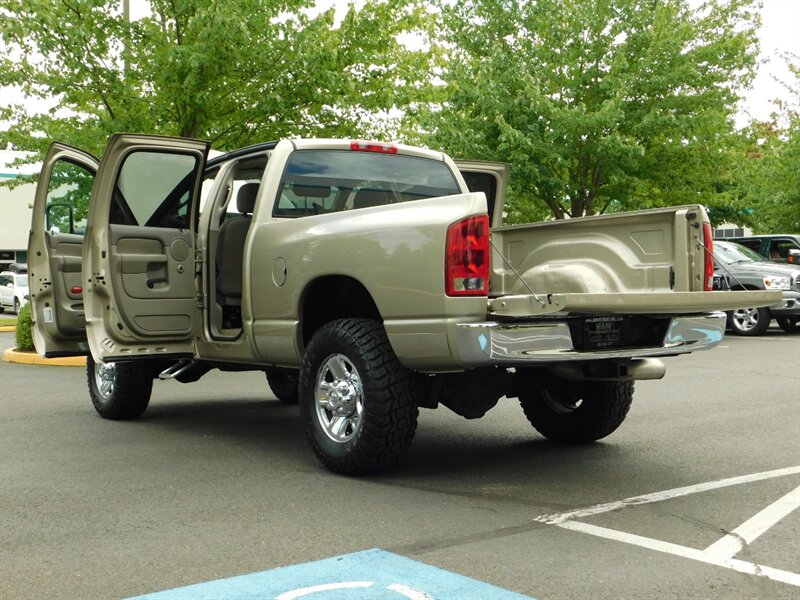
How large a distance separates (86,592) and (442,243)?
8.45 ft

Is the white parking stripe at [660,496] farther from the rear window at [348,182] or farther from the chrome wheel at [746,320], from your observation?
the chrome wheel at [746,320]

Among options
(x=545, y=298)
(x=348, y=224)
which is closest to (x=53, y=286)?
(x=348, y=224)

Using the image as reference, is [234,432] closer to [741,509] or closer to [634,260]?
[634,260]

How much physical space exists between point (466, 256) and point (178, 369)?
11.1ft

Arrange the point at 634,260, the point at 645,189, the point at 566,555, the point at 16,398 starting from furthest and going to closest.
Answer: the point at 645,189 < the point at 16,398 < the point at 634,260 < the point at 566,555

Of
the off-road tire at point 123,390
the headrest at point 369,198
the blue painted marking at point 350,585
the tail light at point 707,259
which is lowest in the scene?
the blue painted marking at point 350,585

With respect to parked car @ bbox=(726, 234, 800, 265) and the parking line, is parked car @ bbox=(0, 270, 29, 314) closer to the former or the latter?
parked car @ bbox=(726, 234, 800, 265)

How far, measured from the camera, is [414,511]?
5227 millimetres

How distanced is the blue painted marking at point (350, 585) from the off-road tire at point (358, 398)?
1.56 metres

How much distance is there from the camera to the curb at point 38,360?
13969 mm

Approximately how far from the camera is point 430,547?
14.9ft

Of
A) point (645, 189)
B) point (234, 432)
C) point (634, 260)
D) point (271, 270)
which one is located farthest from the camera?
point (645, 189)

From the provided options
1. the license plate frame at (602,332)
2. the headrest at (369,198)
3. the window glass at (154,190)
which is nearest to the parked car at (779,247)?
the headrest at (369,198)

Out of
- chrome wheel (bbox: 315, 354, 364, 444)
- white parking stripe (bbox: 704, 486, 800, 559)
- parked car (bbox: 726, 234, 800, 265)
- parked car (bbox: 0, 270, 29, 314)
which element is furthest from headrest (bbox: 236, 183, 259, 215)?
parked car (bbox: 0, 270, 29, 314)
